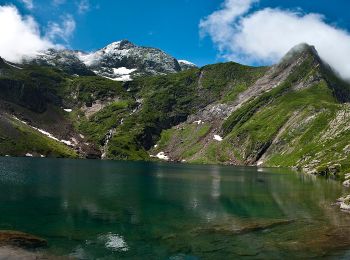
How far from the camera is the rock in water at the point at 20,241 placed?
46.2 metres

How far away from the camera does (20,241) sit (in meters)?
47.3

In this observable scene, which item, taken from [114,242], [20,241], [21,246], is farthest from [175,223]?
[21,246]

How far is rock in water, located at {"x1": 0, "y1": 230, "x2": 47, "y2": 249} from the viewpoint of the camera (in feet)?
152

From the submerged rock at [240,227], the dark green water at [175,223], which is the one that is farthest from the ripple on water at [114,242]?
the submerged rock at [240,227]

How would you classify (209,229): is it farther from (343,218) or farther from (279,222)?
(343,218)

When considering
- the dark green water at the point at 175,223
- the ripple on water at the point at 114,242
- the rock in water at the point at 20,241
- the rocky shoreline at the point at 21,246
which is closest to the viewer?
the rocky shoreline at the point at 21,246

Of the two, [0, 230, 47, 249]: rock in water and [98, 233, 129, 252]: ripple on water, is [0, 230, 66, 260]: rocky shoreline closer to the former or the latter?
[0, 230, 47, 249]: rock in water

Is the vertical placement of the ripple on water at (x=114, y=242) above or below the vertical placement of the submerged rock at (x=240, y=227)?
below

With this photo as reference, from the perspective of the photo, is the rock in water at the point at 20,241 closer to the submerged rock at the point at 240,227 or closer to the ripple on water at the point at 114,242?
the ripple on water at the point at 114,242

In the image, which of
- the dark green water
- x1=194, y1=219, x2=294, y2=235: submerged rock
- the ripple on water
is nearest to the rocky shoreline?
the dark green water

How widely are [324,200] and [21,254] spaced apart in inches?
3011

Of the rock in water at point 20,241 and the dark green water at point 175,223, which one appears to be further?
the dark green water at point 175,223

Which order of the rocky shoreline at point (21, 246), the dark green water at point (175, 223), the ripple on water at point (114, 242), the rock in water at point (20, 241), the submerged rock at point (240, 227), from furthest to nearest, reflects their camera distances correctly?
1. the submerged rock at point (240, 227)
2. the ripple on water at point (114, 242)
3. the dark green water at point (175, 223)
4. the rock in water at point (20, 241)
5. the rocky shoreline at point (21, 246)

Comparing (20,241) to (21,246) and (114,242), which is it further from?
(114,242)
